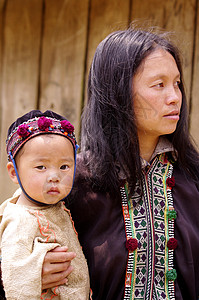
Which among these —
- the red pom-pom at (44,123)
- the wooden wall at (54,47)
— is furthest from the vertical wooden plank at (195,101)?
the red pom-pom at (44,123)

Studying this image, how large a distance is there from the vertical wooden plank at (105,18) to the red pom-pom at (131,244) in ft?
4.18

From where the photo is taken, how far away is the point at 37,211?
157 cm

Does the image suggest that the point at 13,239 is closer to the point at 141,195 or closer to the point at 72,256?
the point at 72,256

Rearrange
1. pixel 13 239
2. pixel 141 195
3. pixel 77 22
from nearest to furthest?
pixel 13 239 → pixel 141 195 → pixel 77 22

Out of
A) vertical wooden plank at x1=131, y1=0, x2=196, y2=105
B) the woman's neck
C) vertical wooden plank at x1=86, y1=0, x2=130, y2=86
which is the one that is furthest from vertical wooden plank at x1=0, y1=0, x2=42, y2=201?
the woman's neck

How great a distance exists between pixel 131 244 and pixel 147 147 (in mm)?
408

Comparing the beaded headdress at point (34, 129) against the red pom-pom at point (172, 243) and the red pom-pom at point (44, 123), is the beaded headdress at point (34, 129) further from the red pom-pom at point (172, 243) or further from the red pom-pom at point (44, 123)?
the red pom-pom at point (172, 243)

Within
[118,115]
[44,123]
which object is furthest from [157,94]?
[44,123]

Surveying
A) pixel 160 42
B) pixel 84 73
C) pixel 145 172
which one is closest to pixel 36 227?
pixel 145 172

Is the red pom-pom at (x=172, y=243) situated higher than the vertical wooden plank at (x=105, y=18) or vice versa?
the vertical wooden plank at (x=105, y=18)

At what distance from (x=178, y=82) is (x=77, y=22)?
40.8 inches

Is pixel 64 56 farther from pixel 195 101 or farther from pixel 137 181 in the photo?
pixel 137 181

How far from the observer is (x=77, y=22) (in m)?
2.70

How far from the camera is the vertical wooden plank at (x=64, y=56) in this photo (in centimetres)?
270
